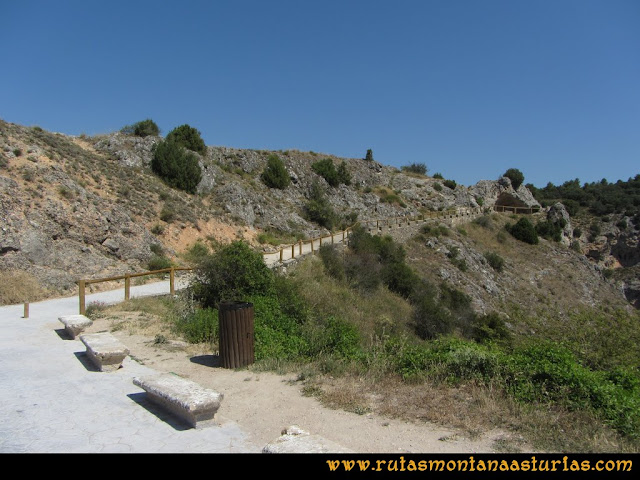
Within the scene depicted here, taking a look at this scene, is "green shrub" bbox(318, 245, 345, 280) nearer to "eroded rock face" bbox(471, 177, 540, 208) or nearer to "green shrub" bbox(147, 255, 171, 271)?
"green shrub" bbox(147, 255, 171, 271)

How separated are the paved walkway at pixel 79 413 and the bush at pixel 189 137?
3451 cm

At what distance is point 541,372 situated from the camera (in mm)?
6578

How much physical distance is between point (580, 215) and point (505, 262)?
34984 mm

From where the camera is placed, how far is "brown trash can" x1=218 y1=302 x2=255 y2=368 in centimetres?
849

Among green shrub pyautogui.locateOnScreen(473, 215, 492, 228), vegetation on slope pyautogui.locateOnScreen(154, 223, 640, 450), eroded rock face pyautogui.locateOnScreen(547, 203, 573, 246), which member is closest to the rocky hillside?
eroded rock face pyautogui.locateOnScreen(547, 203, 573, 246)

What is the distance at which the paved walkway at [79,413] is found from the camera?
500 cm

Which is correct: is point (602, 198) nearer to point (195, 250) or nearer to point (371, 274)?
point (371, 274)

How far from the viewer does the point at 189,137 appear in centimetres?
4300

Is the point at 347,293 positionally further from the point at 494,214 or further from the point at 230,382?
the point at 494,214

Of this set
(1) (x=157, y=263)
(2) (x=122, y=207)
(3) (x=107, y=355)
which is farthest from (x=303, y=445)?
(2) (x=122, y=207)

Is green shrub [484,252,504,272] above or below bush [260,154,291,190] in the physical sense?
below

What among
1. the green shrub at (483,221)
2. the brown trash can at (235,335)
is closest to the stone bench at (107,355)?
the brown trash can at (235,335)

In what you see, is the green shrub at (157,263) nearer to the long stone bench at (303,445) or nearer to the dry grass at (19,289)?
the dry grass at (19,289)

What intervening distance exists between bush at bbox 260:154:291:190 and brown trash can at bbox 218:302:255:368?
3747 centimetres
